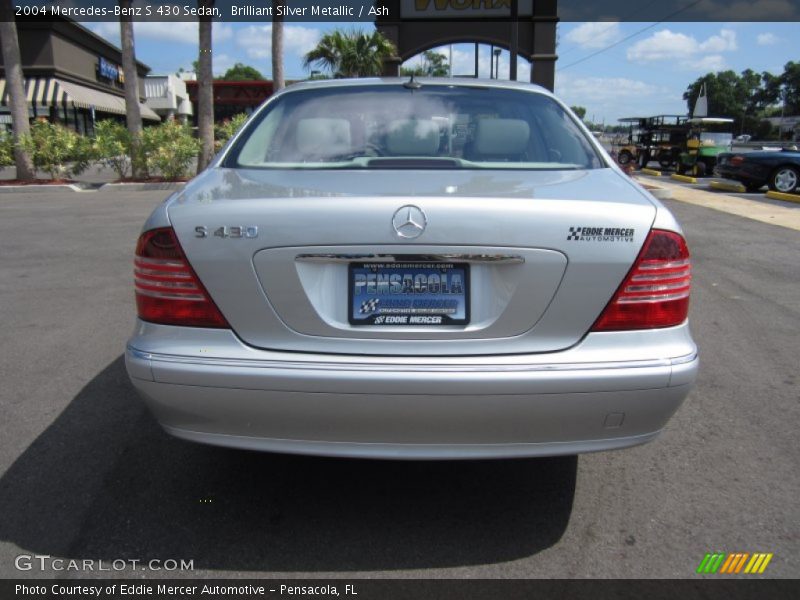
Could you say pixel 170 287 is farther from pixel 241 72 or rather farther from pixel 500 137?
pixel 241 72

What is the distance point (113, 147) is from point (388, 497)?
1689 cm

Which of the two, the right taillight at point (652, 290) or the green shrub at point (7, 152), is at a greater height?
the green shrub at point (7, 152)

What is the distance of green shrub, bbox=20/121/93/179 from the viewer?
1766 centimetres

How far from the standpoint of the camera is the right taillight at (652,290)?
235cm

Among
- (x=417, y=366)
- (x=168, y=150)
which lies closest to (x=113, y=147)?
(x=168, y=150)

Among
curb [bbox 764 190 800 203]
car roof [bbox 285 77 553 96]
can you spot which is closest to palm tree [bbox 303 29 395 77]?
curb [bbox 764 190 800 203]

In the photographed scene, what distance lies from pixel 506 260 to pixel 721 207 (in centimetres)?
1295

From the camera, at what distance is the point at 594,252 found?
2.30 metres

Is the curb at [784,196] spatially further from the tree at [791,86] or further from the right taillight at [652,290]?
the tree at [791,86]

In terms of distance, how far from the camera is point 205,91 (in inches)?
707

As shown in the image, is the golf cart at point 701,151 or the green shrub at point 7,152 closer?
the green shrub at point 7,152

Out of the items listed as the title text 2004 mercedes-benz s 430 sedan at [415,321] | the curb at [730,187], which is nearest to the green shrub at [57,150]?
the curb at [730,187]

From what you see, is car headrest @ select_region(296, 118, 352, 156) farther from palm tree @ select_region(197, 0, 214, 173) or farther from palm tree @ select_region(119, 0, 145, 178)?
palm tree @ select_region(119, 0, 145, 178)

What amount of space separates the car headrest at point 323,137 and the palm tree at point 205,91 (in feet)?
49.1
